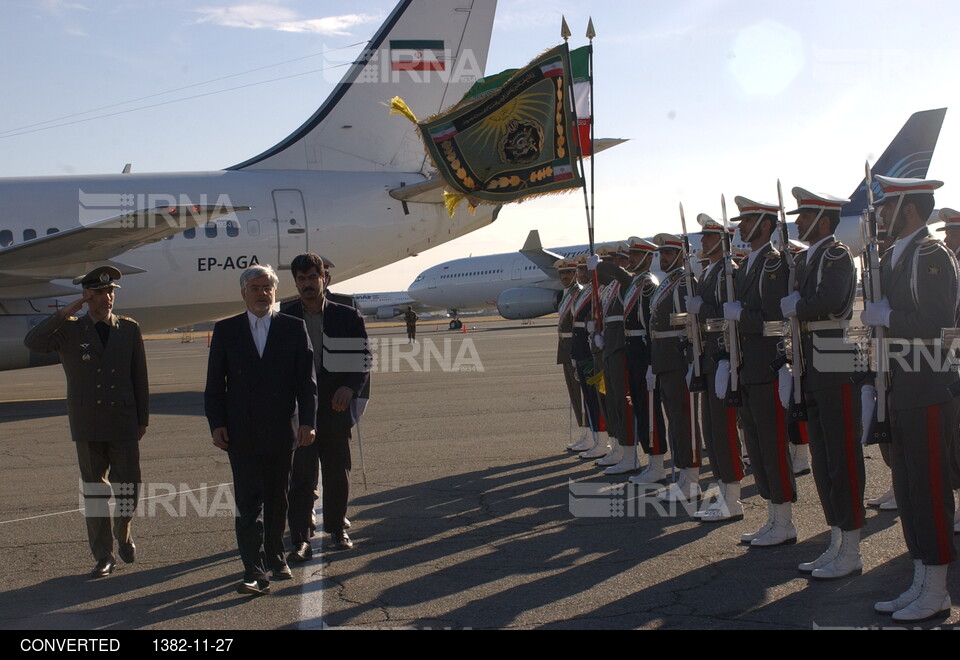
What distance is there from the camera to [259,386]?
5227mm

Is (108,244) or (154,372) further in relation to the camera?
(154,372)

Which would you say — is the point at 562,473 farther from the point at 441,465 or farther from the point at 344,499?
the point at 344,499

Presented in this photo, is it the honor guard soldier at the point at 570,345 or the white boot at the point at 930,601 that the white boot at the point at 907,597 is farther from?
the honor guard soldier at the point at 570,345

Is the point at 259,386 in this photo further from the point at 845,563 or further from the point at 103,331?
the point at 845,563

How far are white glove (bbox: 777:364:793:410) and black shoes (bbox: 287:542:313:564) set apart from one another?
9.52 ft

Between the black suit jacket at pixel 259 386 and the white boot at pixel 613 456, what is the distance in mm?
4074

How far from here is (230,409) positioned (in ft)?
17.1

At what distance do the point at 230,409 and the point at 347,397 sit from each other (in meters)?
0.85

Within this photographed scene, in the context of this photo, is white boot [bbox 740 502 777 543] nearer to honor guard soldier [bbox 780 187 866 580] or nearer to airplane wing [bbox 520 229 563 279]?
honor guard soldier [bbox 780 187 866 580]

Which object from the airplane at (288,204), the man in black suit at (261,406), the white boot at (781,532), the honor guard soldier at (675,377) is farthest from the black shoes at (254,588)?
the airplane at (288,204)

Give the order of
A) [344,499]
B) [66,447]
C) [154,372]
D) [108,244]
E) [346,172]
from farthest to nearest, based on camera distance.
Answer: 1. [154,372]
2. [346,172]
3. [108,244]
4. [66,447]
5. [344,499]

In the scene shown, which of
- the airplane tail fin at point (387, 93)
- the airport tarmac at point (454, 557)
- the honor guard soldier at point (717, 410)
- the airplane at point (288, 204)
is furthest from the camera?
the airplane tail fin at point (387, 93)

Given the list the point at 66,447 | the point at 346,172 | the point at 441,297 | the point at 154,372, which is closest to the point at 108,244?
the point at 66,447

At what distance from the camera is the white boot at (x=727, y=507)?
644cm
